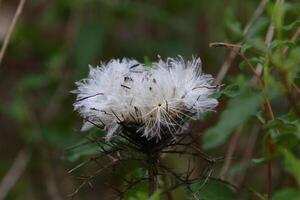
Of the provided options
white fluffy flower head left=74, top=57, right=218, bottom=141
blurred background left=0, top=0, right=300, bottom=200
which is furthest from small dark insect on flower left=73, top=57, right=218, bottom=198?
blurred background left=0, top=0, right=300, bottom=200

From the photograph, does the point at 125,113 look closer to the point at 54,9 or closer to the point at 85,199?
the point at 54,9

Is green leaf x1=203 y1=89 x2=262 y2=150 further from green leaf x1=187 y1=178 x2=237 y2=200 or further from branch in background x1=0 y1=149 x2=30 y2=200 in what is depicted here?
branch in background x1=0 y1=149 x2=30 y2=200

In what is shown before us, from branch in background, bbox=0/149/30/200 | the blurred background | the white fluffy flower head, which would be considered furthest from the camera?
the blurred background

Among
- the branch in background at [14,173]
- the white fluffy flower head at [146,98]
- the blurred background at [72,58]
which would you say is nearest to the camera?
the white fluffy flower head at [146,98]

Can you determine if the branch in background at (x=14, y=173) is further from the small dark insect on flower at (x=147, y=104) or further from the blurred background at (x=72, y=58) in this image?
the small dark insect on flower at (x=147, y=104)

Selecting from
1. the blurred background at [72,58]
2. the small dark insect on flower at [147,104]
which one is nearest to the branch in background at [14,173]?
the blurred background at [72,58]
